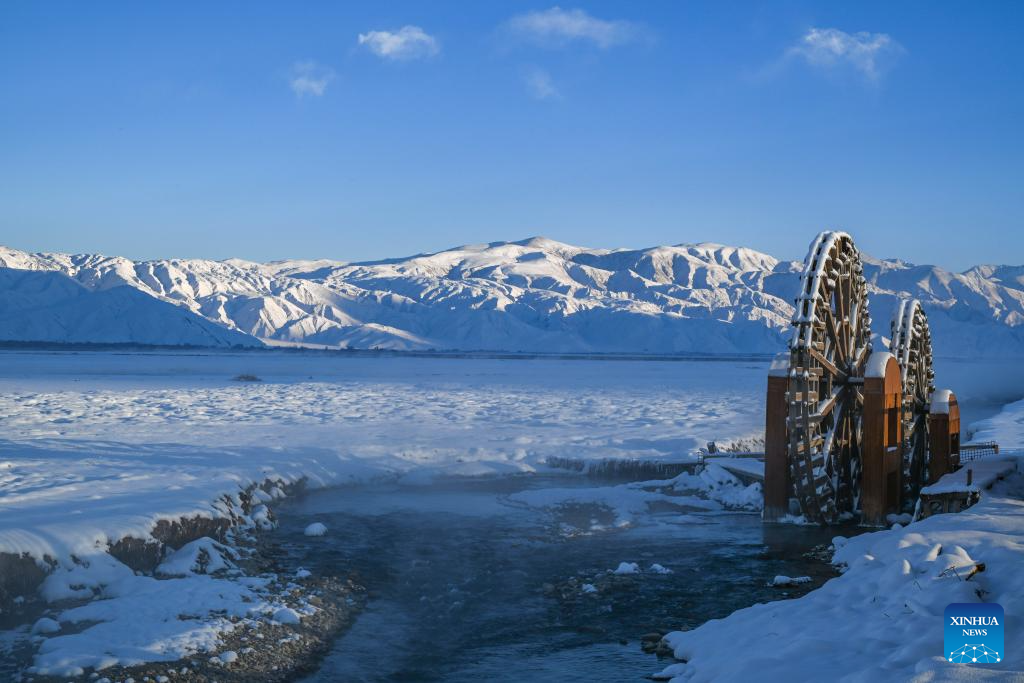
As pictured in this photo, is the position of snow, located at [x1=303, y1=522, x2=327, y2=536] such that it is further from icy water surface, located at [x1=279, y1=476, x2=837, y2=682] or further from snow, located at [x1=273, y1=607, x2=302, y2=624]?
snow, located at [x1=273, y1=607, x2=302, y2=624]

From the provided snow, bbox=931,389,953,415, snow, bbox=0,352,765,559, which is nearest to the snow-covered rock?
snow, bbox=931,389,953,415

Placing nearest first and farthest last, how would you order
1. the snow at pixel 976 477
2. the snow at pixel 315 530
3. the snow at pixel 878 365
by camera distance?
the snow at pixel 976 477, the snow at pixel 315 530, the snow at pixel 878 365

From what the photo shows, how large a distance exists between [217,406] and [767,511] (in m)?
23.4

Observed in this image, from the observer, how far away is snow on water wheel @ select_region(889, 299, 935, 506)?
1914 centimetres

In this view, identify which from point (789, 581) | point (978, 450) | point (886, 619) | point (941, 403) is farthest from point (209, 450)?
point (978, 450)

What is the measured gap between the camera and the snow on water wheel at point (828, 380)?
15695 mm

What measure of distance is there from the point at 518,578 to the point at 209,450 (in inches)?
457

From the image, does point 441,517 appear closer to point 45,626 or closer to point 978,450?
point 45,626

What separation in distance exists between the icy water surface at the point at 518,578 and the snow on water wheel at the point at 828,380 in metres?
1.21

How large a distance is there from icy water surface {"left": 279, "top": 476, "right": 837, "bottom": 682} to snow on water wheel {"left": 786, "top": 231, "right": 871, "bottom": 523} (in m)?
1.21

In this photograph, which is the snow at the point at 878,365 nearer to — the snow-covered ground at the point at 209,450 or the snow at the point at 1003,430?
the snow-covered ground at the point at 209,450

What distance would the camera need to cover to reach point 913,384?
19.8 meters

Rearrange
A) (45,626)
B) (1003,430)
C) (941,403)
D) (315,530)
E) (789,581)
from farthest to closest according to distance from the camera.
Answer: (1003,430), (941,403), (315,530), (789,581), (45,626)

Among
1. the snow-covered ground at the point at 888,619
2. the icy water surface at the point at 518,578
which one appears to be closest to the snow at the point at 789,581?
the icy water surface at the point at 518,578
